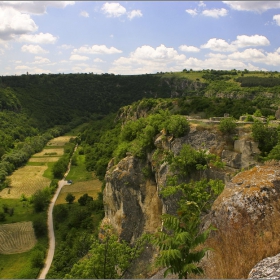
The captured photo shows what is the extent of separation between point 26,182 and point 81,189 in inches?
611

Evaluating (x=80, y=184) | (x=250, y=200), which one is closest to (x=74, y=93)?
(x=80, y=184)

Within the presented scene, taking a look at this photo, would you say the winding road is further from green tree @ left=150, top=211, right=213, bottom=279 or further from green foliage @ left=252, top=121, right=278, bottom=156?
green tree @ left=150, top=211, right=213, bottom=279


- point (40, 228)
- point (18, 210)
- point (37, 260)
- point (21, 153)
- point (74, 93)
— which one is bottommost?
point (18, 210)

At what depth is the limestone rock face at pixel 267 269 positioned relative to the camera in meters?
7.54

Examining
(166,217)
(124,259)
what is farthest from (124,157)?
(166,217)

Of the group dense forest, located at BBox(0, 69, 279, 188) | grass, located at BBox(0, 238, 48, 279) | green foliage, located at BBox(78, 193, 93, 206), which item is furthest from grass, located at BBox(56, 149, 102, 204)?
grass, located at BBox(0, 238, 48, 279)

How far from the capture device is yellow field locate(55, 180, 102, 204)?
192 feet

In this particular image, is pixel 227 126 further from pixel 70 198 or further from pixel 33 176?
pixel 33 176

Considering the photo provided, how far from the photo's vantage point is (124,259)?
1684cm

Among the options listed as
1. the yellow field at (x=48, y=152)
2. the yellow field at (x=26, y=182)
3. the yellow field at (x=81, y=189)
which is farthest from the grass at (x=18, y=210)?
the yellow field at (x=48, y=152)

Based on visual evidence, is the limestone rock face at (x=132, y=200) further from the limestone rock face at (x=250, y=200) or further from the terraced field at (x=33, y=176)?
the terraced field at (x=33, y=176)

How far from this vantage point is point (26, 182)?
69625mm

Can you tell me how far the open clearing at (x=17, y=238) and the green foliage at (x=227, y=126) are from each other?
1263 inches

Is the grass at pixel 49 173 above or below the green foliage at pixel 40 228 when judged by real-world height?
above
